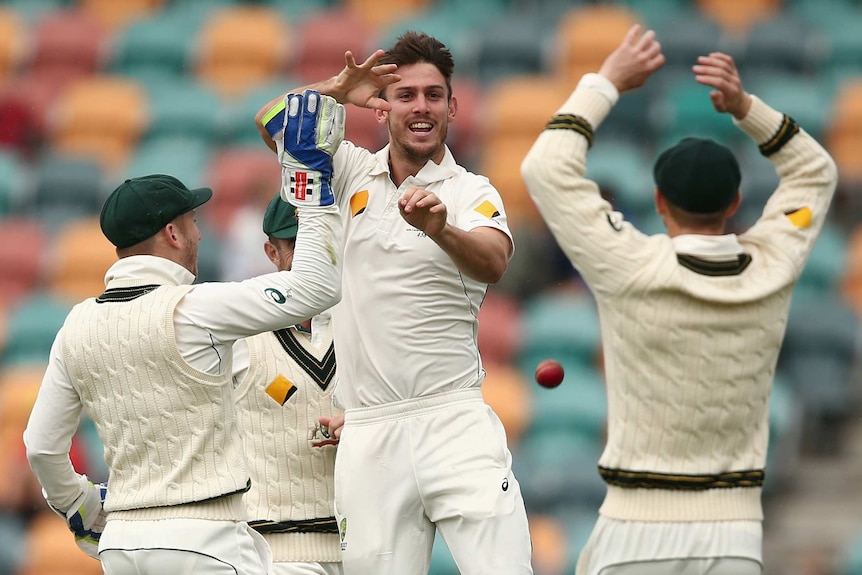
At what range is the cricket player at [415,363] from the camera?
516cm

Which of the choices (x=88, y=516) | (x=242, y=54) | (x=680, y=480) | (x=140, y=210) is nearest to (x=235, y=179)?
(x=242, y=54)

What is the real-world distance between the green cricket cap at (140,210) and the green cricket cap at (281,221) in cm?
79

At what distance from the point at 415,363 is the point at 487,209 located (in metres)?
0.59

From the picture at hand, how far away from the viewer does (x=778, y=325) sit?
15.4 feet

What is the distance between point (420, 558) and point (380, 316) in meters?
0.84

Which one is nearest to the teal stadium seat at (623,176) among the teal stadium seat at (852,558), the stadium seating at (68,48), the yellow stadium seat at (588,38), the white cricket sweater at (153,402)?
the yellow stadium seat at (588,38)

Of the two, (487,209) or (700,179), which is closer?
(700,179)

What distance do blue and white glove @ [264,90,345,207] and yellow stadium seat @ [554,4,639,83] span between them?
26.1 ft

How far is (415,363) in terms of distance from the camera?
5.26 meters

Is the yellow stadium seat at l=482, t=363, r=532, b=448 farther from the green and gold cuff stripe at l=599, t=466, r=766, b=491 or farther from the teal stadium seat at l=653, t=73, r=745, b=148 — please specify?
the green and gold cuff stripe at l=599, t=466, r=766, b=491

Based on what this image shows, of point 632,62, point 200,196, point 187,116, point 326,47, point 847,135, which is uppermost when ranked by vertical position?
point 326,47

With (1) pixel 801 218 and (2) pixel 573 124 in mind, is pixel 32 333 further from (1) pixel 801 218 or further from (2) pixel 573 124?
(1) pixel 801 218

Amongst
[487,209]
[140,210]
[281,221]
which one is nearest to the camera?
[140,210]

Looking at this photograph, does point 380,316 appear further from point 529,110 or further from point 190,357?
point 529,110
